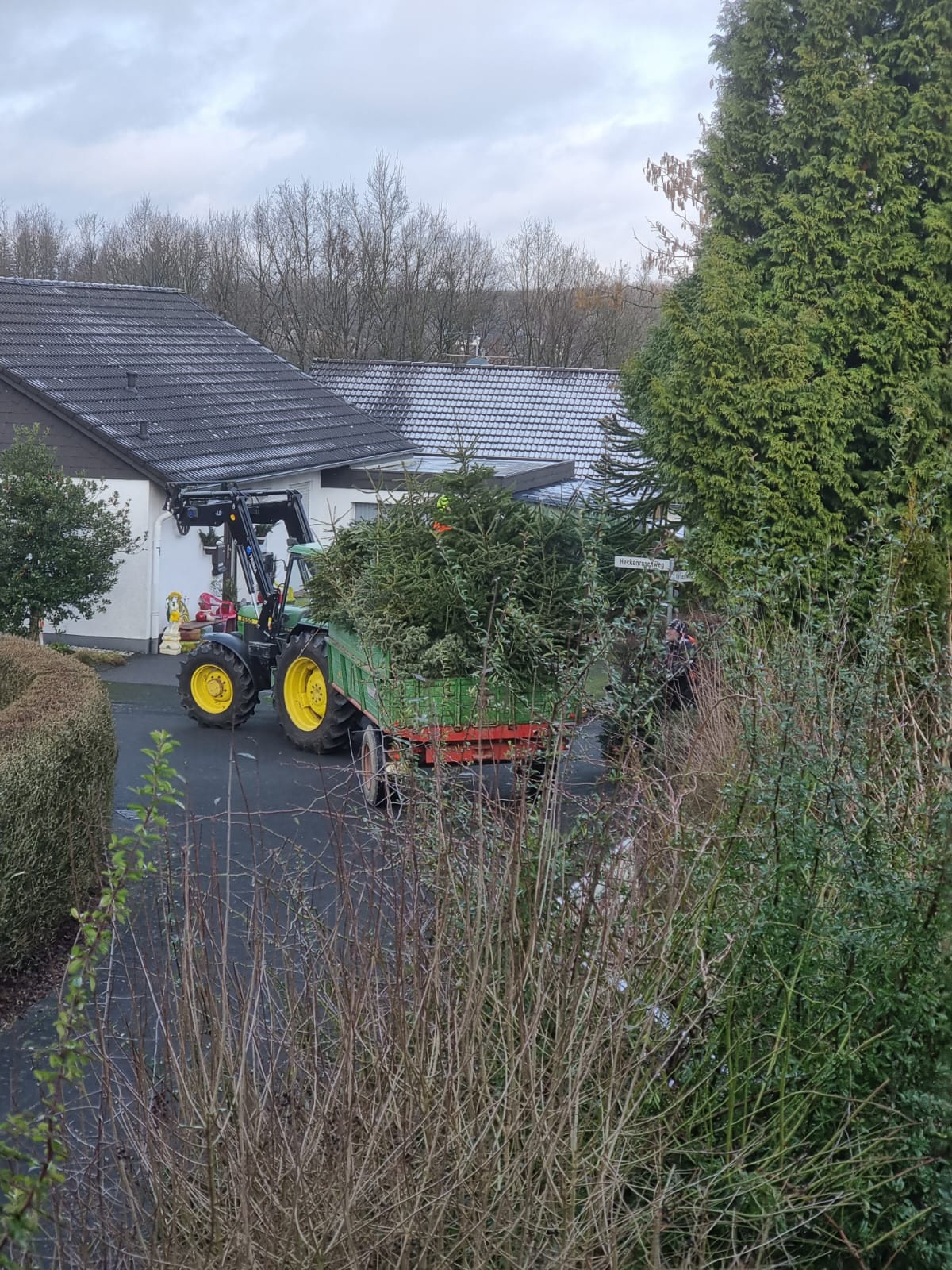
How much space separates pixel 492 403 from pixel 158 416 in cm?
1106

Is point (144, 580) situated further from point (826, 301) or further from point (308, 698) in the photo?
point (826, 301)

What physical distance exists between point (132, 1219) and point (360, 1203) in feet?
1.85

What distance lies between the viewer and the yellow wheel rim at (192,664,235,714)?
1396 centimetres

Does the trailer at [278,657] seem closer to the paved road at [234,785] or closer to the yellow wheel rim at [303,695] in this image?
the yellow wheel rim at [303,695]

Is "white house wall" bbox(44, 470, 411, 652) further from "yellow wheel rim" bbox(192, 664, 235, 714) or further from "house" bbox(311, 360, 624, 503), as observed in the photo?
"house" bbox(311, 360, 624, 503)

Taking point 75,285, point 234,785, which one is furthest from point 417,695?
point 75,285

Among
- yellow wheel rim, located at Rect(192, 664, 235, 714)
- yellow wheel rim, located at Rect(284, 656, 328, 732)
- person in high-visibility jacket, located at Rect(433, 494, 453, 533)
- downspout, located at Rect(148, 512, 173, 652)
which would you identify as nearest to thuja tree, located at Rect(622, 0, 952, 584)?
person in high-visibility jacket, located at Rect(433, 494, 453, 533)

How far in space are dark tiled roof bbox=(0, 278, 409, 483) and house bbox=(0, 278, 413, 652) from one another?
33mm

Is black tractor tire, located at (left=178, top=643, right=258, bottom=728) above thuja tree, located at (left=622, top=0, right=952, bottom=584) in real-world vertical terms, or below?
below

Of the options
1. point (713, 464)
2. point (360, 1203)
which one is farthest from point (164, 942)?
point (713, 464)

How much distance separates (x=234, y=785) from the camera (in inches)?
483

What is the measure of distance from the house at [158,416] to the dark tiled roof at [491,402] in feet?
9.69

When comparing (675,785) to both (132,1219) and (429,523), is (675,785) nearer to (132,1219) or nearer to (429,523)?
(132,1219)

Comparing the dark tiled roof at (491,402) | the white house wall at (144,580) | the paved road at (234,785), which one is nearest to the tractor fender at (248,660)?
the paved road at (234,785)
